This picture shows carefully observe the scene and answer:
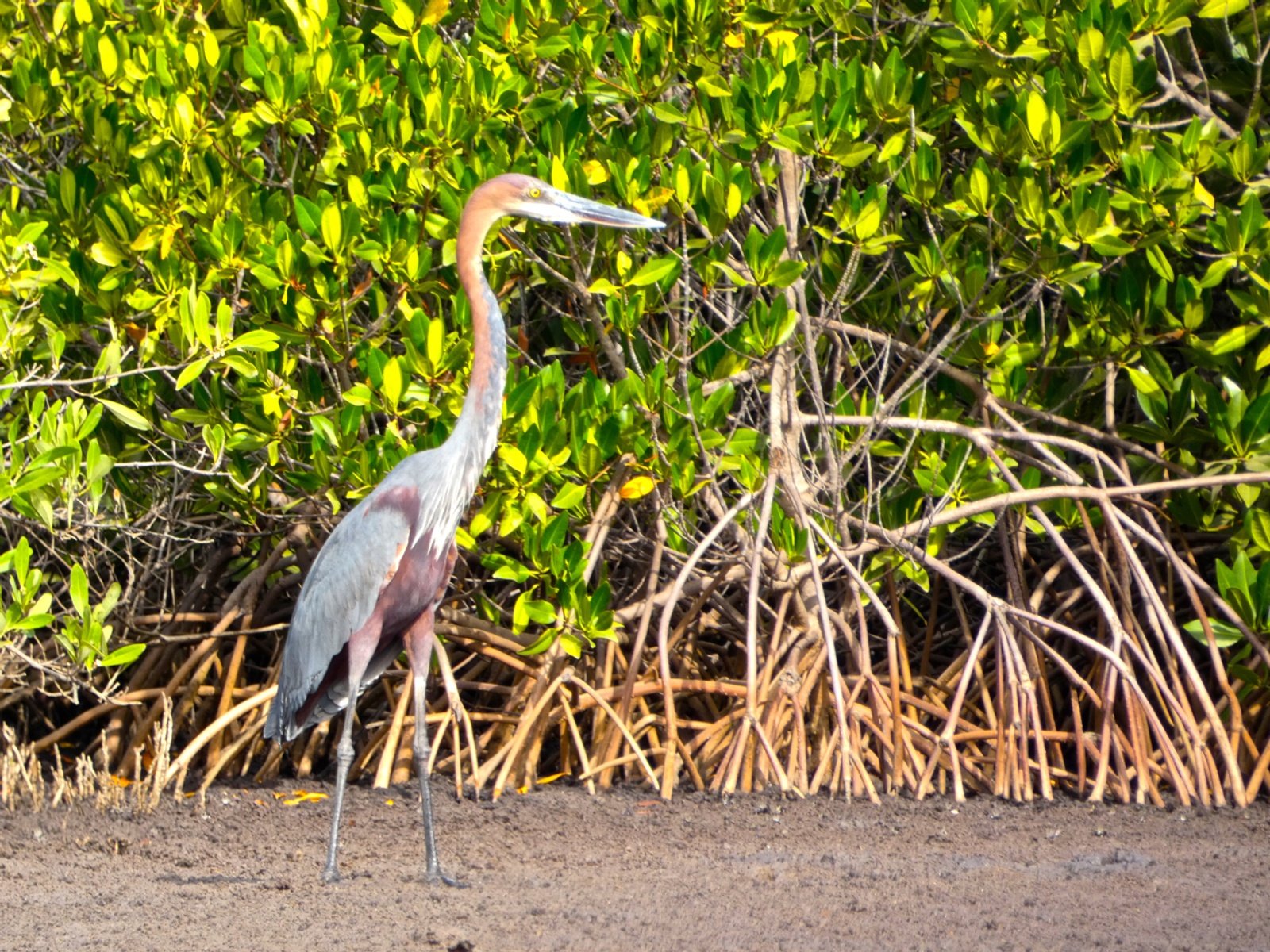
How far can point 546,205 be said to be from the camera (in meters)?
4.72

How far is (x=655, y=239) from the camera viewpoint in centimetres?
598

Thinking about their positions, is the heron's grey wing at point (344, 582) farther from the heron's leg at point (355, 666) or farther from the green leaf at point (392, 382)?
the green leaf at point (392, 382)

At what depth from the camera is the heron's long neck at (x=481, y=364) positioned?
4.78 metres

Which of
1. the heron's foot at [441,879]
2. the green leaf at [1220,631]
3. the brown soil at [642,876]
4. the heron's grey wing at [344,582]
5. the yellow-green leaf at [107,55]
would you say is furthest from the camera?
the green leaf at [1220,631]

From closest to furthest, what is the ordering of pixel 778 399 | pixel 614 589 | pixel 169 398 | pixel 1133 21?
1. pixel 1133 21
2. pixel 778 399
3. pixel 169 398
4. pixel 614 589

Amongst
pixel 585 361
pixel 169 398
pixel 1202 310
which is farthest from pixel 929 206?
pixel 169 398

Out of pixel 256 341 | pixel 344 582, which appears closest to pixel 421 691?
pixel 344 582

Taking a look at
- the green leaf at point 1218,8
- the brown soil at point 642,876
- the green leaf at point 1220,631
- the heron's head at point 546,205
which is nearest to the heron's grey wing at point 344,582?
the brown soil at point 642,876

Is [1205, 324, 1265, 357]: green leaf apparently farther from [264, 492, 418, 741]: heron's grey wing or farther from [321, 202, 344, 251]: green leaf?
[321, 202, 344, 251]: green leaf

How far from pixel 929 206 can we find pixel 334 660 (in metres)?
2.68

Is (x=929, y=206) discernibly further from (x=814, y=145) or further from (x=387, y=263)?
(x=387, y=263)

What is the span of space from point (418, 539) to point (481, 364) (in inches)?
24.0

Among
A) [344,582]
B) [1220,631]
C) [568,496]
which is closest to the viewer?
[344,582]

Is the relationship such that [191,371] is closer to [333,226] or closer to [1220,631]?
[333,226]
